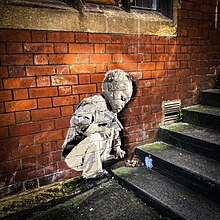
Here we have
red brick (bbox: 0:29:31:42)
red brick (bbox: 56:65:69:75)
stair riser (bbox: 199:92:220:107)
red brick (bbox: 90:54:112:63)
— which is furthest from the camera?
stair riser (bbox: 199:92:220:107)

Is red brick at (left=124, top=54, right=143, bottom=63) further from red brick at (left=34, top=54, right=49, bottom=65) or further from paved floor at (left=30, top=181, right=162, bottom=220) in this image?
paved floor at (left=30, top=181, right=162, bottom=220)

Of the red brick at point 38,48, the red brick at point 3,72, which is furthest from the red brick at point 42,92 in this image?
the red brick at point 38,48

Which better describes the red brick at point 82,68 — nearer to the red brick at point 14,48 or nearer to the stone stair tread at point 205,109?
the red brick at point 14,48

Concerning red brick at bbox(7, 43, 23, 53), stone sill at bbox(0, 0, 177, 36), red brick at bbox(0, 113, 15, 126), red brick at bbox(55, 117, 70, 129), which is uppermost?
stone sill at bbox(0, 0, 177, 36)

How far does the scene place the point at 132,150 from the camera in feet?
10.3

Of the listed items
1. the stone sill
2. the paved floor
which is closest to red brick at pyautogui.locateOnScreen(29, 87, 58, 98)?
the stone sill

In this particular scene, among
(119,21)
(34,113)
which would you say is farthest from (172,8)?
(34,113)

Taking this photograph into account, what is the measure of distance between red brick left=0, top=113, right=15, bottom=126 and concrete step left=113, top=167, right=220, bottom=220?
1.55m

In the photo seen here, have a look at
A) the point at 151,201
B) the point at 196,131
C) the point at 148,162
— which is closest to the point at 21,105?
the point at 151,201

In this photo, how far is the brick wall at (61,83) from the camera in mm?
2121

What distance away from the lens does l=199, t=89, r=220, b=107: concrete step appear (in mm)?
3541

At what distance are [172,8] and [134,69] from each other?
115 centimetres

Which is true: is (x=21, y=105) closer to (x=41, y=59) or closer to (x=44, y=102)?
(x=44, y=102)

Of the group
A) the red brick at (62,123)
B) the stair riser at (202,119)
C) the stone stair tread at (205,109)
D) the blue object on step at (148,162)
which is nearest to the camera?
the red brick at (62,123)
